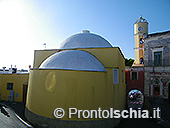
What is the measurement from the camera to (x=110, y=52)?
10.1 meters

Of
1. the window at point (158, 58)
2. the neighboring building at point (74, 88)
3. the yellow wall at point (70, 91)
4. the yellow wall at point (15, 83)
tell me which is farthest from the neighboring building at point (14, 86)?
the window at point (158, 58)

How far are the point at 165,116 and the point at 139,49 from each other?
13.3 metres

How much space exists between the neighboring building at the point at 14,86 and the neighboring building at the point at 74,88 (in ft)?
22.5

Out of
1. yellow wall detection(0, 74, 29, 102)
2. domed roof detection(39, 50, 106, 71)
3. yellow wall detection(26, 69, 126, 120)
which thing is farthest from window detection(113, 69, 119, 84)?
yellow wall detection(0, 74, 29, 102)

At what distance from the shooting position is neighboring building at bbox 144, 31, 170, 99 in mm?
15080

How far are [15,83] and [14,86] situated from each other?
396 mm

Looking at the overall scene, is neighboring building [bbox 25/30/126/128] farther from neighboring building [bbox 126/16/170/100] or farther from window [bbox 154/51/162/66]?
window [bbox 154/51/162/66]

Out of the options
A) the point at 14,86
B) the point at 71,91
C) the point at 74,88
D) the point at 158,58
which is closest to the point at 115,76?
the point at 74,88

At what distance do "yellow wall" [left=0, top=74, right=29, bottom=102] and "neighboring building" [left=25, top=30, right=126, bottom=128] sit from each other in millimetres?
7020

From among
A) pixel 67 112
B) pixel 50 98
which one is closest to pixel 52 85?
pixel 50 98

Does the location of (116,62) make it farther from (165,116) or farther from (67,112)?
(165,116)

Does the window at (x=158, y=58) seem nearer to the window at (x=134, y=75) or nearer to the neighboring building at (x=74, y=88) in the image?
the window at (x=134, y=75)

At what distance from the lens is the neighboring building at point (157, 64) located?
15080 mm

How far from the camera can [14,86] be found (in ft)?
53.6
